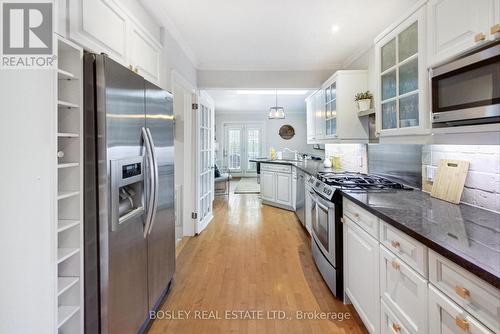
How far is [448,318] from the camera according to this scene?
966 mm

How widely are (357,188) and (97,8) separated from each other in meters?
2.15

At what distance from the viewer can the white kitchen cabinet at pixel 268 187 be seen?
5453 mm

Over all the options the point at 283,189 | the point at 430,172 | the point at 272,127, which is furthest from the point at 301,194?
the point at 272,127

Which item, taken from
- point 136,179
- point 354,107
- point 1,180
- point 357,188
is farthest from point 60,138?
point 354,107

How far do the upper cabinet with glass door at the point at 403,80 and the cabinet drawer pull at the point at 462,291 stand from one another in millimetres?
918

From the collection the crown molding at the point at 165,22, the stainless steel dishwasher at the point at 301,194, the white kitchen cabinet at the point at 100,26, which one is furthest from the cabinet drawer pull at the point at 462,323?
the stainless steel dishwasher at the point at 301,194

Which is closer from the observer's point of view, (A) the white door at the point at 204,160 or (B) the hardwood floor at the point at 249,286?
(B) the hardwood floor at the point at 249,286

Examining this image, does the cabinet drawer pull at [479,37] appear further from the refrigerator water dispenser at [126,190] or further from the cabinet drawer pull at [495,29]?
the refrigerator water dispenser at [126,190]

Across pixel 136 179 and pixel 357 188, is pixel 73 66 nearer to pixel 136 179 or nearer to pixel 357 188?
pixel 136 179

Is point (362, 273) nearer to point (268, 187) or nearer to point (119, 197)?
point (119, 197)

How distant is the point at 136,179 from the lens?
155 cm

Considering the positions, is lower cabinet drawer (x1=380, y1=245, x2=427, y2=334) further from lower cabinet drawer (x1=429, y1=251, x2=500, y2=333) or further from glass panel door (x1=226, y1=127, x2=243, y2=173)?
glass panel door (x1=226, y1=127, x2=243, y2=173)

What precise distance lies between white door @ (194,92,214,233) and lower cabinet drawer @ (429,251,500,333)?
10.1ft

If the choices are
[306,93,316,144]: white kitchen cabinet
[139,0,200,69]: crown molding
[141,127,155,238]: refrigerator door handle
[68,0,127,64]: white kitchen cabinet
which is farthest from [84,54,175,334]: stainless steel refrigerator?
[306,93,316,144]: white kitchen cabinet
